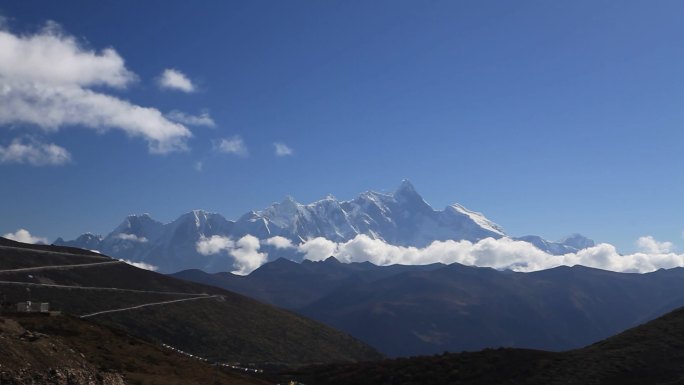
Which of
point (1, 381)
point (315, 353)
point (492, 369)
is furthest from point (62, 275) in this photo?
point (1, 381)

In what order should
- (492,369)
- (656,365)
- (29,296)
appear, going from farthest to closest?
(29,296) < (492,369) < (656,365)

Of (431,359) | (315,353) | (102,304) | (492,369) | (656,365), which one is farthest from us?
(315,353)

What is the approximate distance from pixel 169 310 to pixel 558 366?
8609 cm

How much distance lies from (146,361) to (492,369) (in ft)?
112

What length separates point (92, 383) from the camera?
3662cm

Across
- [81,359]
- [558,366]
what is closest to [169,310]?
[558,366]

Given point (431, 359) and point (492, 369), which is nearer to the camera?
point (492, 369)

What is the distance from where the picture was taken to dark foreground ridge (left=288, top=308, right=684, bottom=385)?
56312mm

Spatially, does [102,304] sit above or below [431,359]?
above

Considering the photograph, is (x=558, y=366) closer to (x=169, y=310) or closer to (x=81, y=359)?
(x=81, y=359)

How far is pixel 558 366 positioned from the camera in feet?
202

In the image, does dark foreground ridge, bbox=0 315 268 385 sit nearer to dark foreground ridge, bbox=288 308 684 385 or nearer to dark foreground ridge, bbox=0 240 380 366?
dark foreground ridge, bbox=288 308 684 385

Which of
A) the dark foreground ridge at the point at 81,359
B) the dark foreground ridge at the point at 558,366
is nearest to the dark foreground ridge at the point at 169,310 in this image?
the dark foreground ridge at the point at 558,366

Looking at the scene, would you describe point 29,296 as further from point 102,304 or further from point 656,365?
point 656,365
